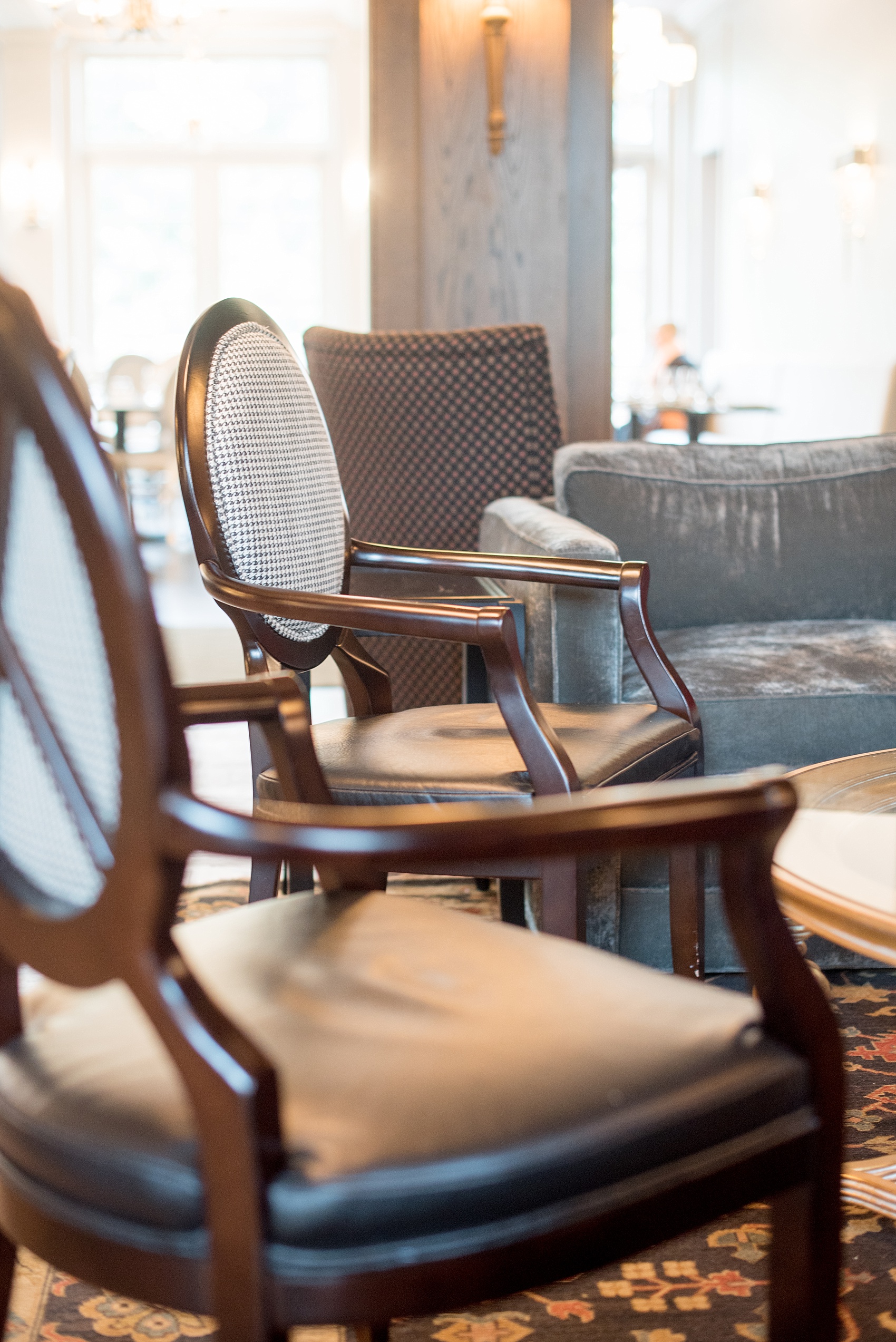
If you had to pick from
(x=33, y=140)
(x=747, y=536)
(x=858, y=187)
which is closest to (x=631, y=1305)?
(x=747, y=536)

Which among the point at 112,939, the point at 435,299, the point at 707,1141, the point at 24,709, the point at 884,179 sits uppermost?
the point at 884,179

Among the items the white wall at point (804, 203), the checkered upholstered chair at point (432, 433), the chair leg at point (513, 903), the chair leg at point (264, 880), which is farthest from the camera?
the white wall at point (804, 203)

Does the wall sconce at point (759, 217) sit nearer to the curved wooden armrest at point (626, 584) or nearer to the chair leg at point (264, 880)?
the curved wooden armrest at point (626, 584)

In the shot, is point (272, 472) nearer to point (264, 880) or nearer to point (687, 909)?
point (264, 880)

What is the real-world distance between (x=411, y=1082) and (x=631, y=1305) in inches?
26.8

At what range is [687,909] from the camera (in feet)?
5.69

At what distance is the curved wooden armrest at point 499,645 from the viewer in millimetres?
1367

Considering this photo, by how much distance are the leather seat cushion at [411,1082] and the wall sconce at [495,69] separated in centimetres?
311

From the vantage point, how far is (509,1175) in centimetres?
67

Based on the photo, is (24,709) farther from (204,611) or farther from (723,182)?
(723,182)

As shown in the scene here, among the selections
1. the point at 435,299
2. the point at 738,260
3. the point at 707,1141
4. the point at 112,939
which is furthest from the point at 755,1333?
the point at 738,260

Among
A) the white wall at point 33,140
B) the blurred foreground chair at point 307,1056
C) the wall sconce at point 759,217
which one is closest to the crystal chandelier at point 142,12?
the white wall at point 33,140

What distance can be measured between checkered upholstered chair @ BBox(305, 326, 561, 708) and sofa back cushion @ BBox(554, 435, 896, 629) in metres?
0.30

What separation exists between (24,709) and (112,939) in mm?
151
